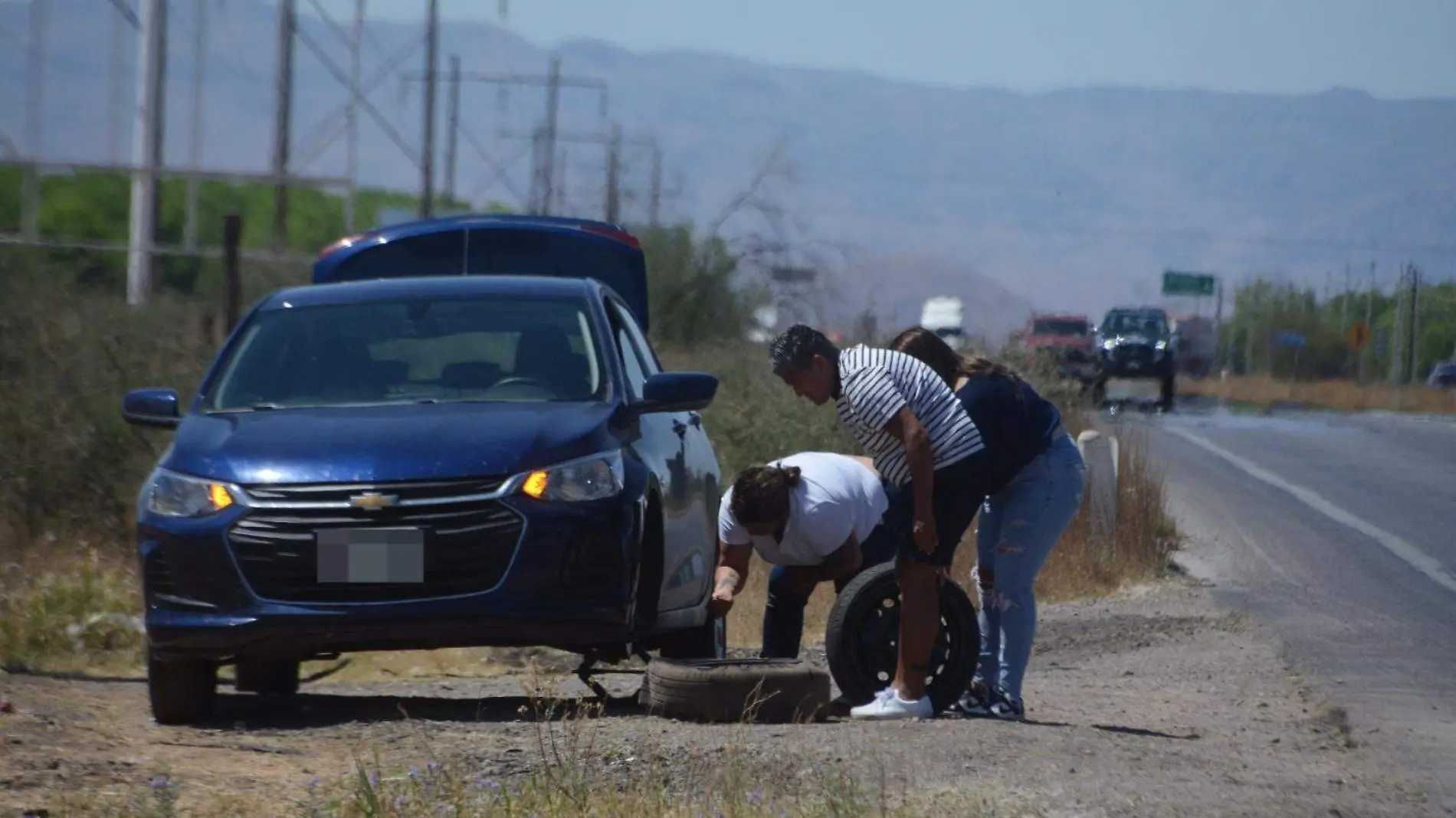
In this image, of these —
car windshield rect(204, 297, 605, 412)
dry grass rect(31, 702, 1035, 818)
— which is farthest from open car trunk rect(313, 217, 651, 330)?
dry grass rect(31, 702, 1035, 818)

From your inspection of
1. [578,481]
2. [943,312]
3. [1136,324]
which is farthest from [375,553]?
[943,312]

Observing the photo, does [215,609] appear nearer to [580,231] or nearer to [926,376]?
[926,376]

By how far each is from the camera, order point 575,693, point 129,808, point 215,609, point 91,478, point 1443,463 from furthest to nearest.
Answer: point 1443,463 < point 91,478 < point 575,693 < point 215,609 < point 129,808

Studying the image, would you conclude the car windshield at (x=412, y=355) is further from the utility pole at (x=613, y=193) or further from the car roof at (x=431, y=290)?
the utility pole at (x=613, y=193)

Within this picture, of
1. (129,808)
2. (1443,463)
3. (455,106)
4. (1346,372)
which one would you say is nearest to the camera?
(129,808)

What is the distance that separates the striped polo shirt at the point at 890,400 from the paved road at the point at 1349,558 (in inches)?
75.6

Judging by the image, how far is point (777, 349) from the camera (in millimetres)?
7676

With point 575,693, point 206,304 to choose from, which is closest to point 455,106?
point 206,304

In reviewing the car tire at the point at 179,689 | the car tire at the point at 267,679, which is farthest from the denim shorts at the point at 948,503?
the car tire at the point at 267,679

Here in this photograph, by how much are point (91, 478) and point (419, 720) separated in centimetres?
766

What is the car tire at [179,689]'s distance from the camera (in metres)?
7.69

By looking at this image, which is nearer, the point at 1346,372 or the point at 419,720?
the point at 419,720

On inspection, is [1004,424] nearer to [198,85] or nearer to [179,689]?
[179,689]

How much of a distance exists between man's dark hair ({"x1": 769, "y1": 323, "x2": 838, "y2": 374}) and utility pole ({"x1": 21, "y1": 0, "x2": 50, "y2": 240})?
91.7ft
